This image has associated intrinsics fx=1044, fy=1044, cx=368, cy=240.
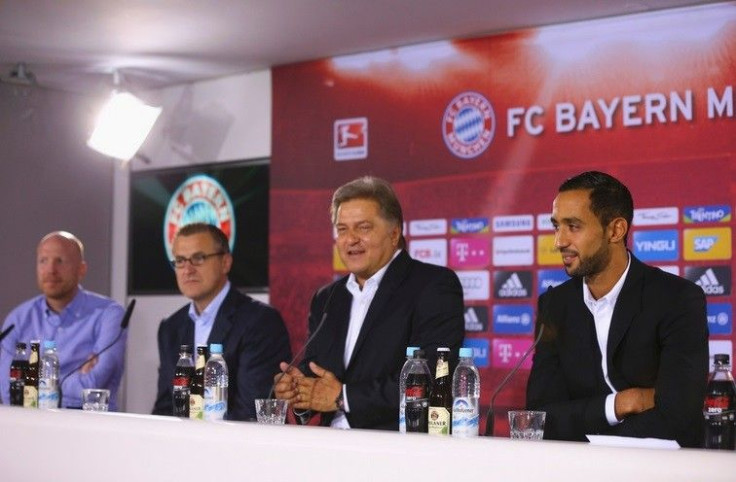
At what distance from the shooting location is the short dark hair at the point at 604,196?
9.12 ft

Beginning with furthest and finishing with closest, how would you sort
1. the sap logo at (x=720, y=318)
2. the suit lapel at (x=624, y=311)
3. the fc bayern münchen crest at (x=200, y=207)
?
the fc bayern münchen crest at (x=200, y=207)
the sap logo at (x=720, y=318)
the suit lapel at (x=624, y=311)

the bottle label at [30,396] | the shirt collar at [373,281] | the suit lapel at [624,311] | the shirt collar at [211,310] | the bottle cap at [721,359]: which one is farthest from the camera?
the shirt collar at [211,310]

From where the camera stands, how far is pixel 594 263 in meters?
2.76

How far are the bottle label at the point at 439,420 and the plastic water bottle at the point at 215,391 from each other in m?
0.70

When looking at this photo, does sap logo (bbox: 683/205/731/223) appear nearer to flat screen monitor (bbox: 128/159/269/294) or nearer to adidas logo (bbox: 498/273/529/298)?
adidas logo (bbox: 498/273/529/298)

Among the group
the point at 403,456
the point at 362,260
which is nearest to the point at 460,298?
the point at 362,260

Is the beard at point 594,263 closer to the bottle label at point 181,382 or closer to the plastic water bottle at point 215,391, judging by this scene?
the plastic water bottle at point 215,391

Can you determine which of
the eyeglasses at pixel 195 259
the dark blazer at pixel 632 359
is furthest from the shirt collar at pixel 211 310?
the dark blazer at pixel 632 359

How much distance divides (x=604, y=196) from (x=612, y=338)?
380 millimetres

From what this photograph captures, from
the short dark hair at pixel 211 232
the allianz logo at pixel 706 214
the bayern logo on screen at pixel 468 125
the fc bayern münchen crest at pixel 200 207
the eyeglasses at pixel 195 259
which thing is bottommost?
the eyeglasses at pixel 195 259

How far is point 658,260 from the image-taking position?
462 centimetres

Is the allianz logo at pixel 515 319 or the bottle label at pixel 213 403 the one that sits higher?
the allianz logo at pixel 515 319

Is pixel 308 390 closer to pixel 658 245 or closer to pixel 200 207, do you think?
pixel 658 245

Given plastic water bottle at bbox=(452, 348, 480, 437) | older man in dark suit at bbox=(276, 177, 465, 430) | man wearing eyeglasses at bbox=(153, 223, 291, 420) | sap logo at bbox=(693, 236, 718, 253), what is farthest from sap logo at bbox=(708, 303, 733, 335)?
plastic water bottle at bbox=(452, 348, 480, 437)
